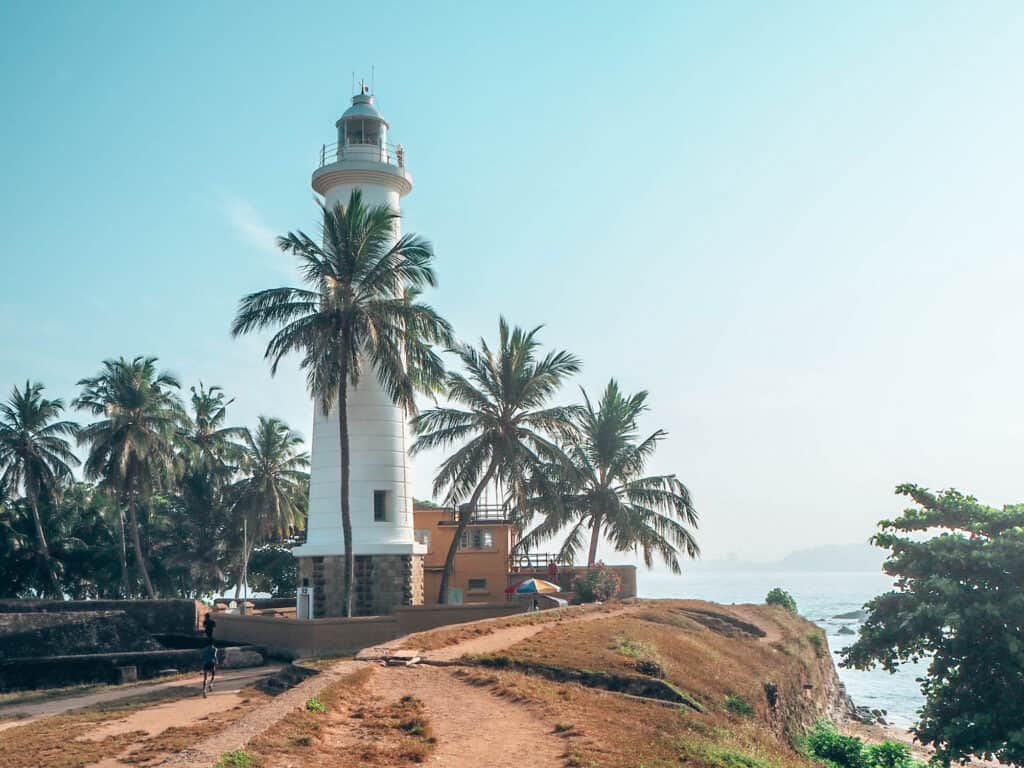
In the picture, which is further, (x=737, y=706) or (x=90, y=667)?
(x=90, y=667)

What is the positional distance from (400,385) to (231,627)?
11.3 m

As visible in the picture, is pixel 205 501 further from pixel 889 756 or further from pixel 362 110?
pixel 889 756

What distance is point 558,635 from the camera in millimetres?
25859

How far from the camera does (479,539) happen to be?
46250 millimetres

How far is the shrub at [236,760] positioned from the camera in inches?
481

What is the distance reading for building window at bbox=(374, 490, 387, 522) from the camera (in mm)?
34156

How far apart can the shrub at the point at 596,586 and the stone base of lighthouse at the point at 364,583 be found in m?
11.4

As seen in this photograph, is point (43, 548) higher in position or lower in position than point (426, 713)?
higher

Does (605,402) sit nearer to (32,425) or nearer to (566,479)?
(566,479)

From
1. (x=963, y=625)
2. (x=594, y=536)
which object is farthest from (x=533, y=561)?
(x=963, y=625)

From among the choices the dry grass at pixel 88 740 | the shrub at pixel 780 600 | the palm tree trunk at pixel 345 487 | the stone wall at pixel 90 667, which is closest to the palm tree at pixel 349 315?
the palm tree trunk at pixel 345 487

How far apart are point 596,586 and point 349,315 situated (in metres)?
18.7

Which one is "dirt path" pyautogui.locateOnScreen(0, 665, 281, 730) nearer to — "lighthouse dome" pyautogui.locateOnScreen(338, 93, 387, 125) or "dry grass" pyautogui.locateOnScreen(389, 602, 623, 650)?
"dry grass" pyautogui.locateOnScreen(389, 602, 623, 650)

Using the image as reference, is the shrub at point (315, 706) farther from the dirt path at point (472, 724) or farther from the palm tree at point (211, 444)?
the palm tree at point (211, 444)
